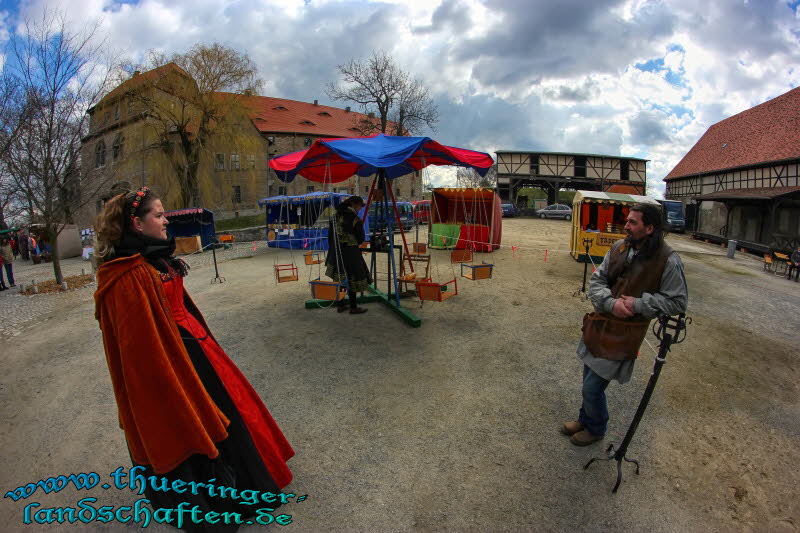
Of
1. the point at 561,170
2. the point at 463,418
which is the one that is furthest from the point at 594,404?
the point at 561,170

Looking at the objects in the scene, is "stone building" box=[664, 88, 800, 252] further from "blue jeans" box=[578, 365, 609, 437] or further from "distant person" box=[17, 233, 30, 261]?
"distant person" box=[17, 233, 30, 261]

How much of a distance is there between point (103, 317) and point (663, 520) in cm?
336

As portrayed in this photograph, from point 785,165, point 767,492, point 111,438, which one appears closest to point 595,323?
point 767,492

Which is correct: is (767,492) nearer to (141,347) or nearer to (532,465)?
(532,465)

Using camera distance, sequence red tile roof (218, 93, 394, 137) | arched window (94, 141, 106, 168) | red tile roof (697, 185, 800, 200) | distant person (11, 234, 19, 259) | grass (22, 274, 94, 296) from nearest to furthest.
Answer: grass (22, 274, 94, 296)
arched window (94, 141, 106, 168)
red tile roof (697, 185, 800, 200)
distant person (11, 234, 19, 259)
red tile roof (218, 93, 394, 137)

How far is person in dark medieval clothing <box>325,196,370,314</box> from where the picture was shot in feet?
20.8

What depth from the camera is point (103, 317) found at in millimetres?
1885

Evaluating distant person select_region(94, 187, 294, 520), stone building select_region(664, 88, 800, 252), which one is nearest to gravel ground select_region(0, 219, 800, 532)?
distant person select_region(94, 187, 294, 520)

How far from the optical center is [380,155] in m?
5.21

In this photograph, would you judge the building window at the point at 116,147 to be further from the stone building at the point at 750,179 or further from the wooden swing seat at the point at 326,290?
the stone building at the point at 750,179

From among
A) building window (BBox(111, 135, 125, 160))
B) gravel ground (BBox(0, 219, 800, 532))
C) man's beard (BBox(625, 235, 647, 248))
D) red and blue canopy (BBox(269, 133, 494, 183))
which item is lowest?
gravel ground (BBox(0, 219, 800, 532))

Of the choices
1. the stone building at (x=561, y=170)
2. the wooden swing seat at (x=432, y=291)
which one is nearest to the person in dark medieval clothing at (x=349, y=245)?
the wooden swing seat at (x=432, y=291)

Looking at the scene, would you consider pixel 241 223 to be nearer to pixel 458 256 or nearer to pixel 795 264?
pixel 458 256

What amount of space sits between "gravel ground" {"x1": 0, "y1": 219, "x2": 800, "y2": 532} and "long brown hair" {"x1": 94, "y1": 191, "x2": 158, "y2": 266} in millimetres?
1753
